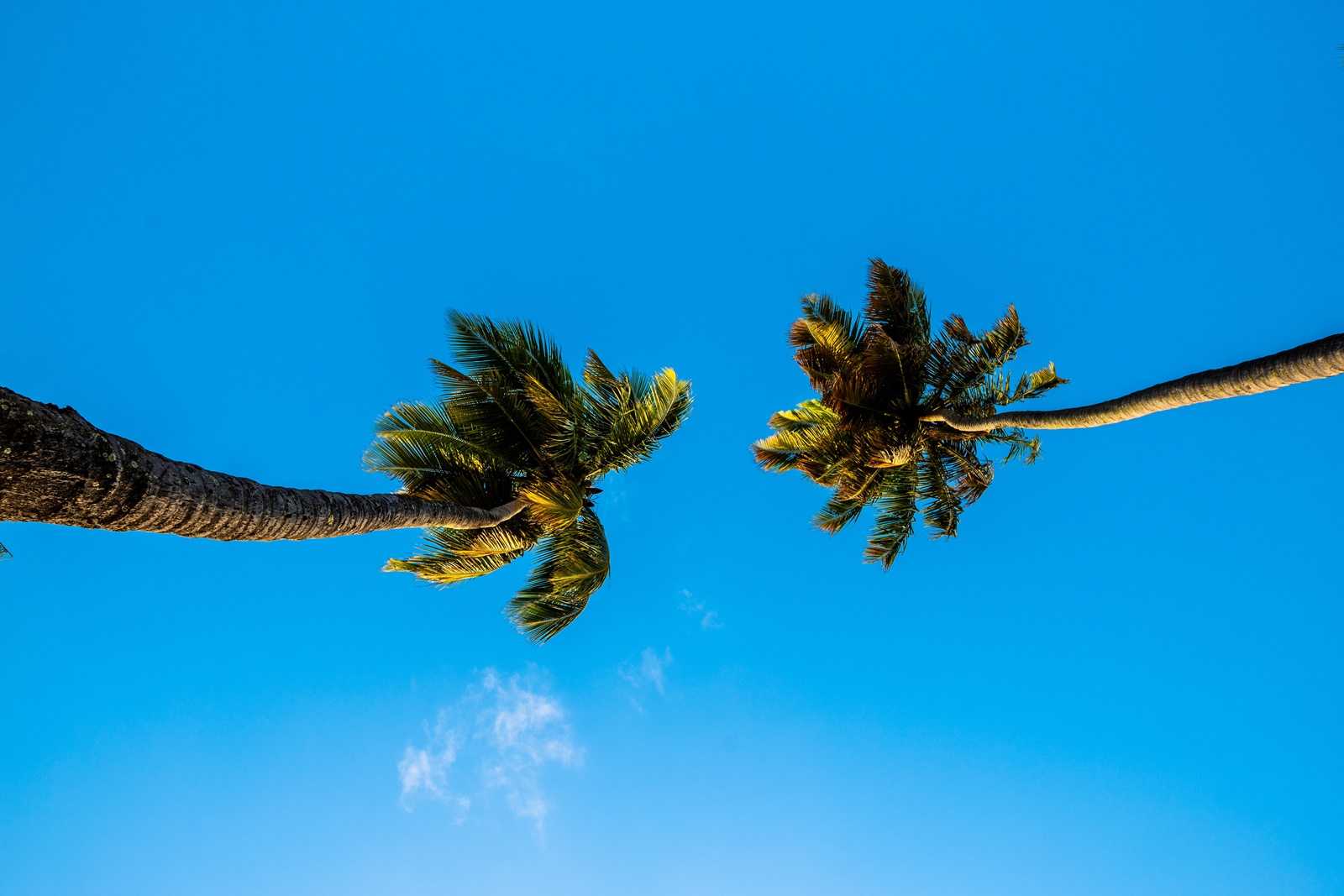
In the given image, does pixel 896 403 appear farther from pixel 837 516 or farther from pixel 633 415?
pixel 633 415

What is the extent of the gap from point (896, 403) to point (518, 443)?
731 cm

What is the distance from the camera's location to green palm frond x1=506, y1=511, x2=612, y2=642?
397 inches

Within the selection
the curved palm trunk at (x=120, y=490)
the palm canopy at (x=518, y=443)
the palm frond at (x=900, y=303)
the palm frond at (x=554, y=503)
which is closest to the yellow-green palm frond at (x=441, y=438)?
the palm canopy at (x=518, y=443)

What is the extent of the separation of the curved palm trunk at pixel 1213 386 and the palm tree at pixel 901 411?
0.06 meters

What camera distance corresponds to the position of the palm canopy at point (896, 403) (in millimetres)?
11336

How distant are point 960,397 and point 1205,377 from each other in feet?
16.3

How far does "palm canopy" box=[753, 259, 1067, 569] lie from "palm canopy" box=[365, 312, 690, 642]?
3.57m

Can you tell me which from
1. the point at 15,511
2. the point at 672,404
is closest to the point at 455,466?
the point at 672,404

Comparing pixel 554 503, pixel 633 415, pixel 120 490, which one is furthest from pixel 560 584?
pixel 120 490

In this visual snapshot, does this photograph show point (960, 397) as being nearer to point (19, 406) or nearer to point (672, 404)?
point (672, 404)

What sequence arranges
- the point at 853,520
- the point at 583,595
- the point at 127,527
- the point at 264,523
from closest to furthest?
1. the point at 127,527
2. the point at 264,523
3. the point at 583,595
4. the point at 853,520

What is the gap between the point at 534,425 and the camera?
1027 centimetres

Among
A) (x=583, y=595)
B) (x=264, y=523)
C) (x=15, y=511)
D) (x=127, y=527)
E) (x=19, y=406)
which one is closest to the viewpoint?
(x=19, y=406)

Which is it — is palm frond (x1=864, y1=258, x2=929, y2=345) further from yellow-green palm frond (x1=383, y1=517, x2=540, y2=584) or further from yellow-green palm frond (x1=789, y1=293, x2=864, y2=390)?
yellow-green palm frond (x1=383, y1=517, x2=540, y2=584)
